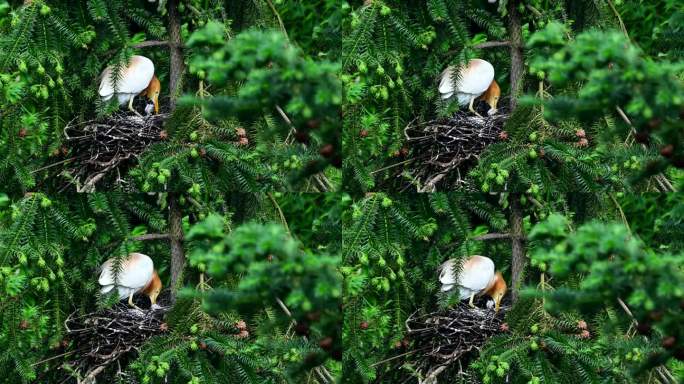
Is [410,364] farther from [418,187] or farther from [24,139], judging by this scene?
[24,139]

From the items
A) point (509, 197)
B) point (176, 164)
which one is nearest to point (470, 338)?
point (509, 197)

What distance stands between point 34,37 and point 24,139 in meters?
0.44

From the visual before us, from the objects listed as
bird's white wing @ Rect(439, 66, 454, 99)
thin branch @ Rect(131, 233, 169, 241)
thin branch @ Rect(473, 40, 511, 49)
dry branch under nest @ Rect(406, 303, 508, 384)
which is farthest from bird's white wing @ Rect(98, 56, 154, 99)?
dry branch under nest @ Rect(406, 303, 508, 384)

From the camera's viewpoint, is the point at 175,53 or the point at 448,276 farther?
the point at 175,53

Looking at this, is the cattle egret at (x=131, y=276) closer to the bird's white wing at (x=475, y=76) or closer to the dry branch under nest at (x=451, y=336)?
the dry branch under nest at (x=451, y=336)

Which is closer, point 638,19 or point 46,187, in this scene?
point 46,187

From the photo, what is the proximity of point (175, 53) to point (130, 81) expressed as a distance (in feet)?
0.75

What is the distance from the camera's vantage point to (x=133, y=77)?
477cm

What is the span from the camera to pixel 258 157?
470cm

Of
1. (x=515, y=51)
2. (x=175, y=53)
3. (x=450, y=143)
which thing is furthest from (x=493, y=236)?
(x=175, y=53)

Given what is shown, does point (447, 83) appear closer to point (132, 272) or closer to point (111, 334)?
point (132, 272)

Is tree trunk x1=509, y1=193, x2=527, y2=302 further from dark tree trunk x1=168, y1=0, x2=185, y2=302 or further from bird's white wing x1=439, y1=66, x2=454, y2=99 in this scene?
dark tree trunk x1=168, y1=0, x2=185, y2=302

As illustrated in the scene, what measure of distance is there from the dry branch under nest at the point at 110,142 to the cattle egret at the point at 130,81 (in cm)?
8

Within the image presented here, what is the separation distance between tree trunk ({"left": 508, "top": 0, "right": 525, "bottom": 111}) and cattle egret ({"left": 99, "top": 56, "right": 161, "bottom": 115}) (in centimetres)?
153
